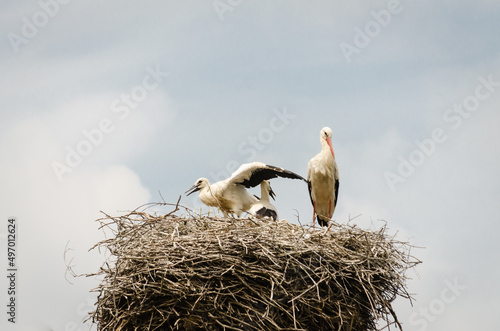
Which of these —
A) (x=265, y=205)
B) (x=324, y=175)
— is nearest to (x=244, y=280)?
(x=265, y=205)

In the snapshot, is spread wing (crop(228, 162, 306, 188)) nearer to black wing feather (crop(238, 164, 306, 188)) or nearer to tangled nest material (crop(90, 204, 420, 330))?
black wing feather (crop(238, 164, 306, 188))

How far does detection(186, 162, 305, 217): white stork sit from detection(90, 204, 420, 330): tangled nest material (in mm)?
1680

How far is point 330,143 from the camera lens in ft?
24.1

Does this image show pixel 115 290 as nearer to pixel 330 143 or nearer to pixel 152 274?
pixel 152 274

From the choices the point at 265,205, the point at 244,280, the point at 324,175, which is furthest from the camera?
the point at 324,175

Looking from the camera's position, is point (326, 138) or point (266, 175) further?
point (326, 138)

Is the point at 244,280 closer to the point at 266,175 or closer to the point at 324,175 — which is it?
the point at 266,175

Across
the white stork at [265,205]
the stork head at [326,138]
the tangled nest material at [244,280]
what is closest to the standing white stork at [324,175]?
the stork head at [326,138]

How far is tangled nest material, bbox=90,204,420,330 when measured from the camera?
15.4 ft

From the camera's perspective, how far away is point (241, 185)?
7.00 m

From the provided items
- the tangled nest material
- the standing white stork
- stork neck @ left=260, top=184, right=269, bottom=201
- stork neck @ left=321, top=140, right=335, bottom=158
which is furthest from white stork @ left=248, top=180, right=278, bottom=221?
the tangled nest material

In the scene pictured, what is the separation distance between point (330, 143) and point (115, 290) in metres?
3.34

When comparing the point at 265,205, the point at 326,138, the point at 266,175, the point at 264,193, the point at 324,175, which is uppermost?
the point at 326,138

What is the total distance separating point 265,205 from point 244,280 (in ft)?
7.15
